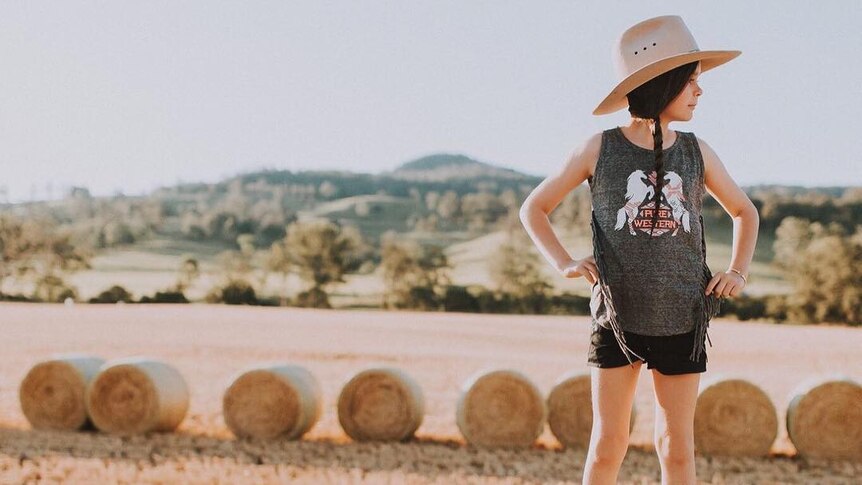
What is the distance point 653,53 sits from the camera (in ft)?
9.54

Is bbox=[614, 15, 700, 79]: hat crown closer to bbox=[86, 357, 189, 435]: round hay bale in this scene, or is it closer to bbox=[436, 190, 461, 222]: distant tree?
bbox=[86, 357, 189, 435]: round hay bale

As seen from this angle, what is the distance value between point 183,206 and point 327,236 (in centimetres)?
3568

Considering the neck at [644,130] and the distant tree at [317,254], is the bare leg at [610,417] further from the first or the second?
the distant tree at [317,254]

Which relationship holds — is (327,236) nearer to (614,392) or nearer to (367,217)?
(367,217)

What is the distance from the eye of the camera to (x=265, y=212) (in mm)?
72500

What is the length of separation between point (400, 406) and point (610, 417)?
4568 mm

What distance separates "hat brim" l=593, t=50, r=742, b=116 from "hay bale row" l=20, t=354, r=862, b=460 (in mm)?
4138

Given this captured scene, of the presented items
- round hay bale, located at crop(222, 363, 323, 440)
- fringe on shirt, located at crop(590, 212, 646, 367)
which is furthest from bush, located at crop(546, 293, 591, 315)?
fringe on shirt, located at crop(590, 212, 646, 367)

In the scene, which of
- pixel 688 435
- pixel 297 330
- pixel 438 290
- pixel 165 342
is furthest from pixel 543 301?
pixel 688 435

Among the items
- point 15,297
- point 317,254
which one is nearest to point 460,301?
point 317,254

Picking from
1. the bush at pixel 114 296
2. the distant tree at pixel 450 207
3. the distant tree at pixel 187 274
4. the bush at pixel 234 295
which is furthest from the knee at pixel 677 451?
the distant tree at pixel 450 207

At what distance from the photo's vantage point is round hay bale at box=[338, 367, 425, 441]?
7316 millimetres

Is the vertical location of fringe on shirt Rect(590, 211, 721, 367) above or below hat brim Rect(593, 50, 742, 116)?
below

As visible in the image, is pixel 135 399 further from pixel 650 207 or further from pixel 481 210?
pixel 481 210
